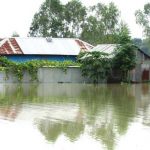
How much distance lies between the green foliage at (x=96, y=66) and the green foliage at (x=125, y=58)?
790 millimetres

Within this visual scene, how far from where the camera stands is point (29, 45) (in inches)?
1729

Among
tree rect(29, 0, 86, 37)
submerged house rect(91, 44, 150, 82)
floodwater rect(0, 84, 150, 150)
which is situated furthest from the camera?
tree rect(29, 0, 86, 37)

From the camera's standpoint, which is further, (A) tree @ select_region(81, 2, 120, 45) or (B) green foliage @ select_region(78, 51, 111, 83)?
(A) tree @ select_region(81, 2, 120, 45)

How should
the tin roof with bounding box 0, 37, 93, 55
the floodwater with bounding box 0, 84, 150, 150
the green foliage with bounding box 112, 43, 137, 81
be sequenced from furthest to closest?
1. the tin roof with bounding box 0, 37, 93, 55
2. the green foliage with bounding box 112, 43, 137, 81
3. the floodwater with bounding box 0, 84, 150, 150

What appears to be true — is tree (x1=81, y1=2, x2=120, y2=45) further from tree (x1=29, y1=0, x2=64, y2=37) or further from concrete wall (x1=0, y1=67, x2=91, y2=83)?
concrete wall (x1=0, y1=67, x2=91, y2=83)

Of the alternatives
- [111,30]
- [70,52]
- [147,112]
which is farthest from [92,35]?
[147,112]

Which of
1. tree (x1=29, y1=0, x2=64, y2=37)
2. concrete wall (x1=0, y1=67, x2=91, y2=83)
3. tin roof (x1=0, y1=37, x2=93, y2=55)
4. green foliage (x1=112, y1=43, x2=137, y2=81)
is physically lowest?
concrete wall (x1=0, y1=67, x2=91, y2=83)

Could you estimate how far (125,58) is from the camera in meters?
37.0

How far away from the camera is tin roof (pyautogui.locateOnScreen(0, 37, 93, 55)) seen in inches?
1681

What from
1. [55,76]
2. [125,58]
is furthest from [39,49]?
[125,58]

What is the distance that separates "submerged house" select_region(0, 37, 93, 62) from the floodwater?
73.8 feet

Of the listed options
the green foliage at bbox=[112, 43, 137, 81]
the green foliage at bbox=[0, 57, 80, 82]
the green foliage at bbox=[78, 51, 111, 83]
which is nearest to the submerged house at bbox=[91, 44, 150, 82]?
the green foliage at bbox=[112, 43, 137, 81]

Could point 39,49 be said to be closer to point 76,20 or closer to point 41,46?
point 41,46

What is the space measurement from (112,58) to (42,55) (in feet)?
26.5
